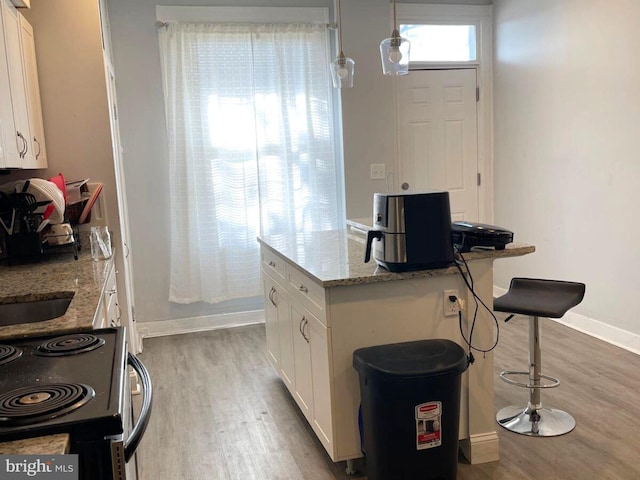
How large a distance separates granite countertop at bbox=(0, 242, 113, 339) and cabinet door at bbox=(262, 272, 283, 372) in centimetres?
90

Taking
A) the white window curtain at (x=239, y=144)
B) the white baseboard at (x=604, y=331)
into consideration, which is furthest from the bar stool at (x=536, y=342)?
the white window curtain at (x=239, y=144)

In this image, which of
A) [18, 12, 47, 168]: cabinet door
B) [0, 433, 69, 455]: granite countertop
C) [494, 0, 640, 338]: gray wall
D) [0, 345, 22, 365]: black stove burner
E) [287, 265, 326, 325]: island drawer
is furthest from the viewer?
[494, 0, 640, 338]: gray wall

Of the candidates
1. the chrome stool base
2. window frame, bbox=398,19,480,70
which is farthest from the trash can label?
window frame, bbox=398,19,480,70

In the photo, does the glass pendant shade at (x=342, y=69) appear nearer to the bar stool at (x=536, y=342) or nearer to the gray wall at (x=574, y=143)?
the bar stool at (x=536, y=342)

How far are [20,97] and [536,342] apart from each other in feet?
8.80

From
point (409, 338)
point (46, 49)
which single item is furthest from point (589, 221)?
point (46, 49)

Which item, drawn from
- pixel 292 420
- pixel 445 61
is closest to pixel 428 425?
pixel 292 420

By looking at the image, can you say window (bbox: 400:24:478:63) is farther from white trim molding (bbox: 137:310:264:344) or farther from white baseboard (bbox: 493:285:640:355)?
white trim molding (bbox: 137:310:264:344)

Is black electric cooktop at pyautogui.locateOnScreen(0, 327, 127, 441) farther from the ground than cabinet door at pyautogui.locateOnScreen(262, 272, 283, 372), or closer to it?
farther from the ground

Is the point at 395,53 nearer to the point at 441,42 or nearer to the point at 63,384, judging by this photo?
the point at 63,384

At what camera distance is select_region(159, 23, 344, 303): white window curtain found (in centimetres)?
451

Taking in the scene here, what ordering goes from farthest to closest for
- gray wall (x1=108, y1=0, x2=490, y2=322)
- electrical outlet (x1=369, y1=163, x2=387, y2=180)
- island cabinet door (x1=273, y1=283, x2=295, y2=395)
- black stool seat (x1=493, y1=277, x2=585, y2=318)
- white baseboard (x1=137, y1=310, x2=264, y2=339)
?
electrical outlet (x1=369, y1=163, x2=387, y2=180), white baseboard (x1=137, y1=310, x2=264, y2=339), gray wall (x1=108, y1=0, x2=490, y2=322), island cabinet door (x1=273, y1=283, x2=295, y2=395), black stool seat (x1=493, y1=277, x2=585, y2=318)

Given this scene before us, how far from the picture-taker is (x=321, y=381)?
2.44 meters

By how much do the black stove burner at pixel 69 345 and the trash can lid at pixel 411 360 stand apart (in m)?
1.02
